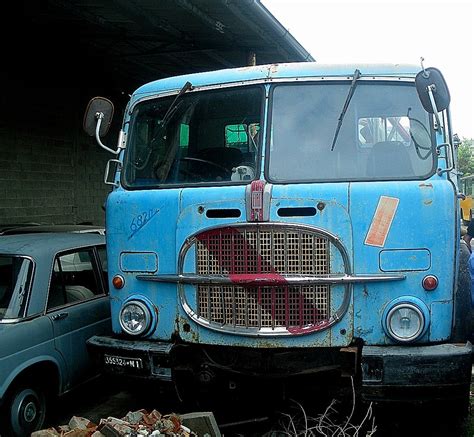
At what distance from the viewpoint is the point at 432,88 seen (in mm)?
4043

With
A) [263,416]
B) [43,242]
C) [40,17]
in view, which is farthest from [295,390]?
[40,17]

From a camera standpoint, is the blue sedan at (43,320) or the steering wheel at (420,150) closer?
the steering wheel at (420,150)

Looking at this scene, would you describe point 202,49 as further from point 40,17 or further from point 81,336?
point 81,336

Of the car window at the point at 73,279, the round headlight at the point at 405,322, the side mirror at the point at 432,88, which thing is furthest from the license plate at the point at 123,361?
the side mirror at the point at 432,88

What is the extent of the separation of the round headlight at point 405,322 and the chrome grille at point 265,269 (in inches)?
16.4

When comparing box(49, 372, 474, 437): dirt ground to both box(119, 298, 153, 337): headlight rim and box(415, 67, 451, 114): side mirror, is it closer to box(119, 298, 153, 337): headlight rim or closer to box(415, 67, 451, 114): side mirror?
box(119, 298, 153, 337): headlight rim

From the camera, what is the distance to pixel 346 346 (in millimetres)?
3939

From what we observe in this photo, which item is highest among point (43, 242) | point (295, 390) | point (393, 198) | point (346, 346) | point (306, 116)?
point (306, 116)

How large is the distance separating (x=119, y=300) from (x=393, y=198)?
6.77 ft

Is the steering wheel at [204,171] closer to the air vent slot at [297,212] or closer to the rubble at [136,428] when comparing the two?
the air vent slot at [297,212]

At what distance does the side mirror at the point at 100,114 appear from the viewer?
4.82 m

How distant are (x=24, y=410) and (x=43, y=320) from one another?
2.18 ft

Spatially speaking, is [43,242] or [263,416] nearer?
[263,416]

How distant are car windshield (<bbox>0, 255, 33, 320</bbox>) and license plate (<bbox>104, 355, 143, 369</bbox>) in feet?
2.50
